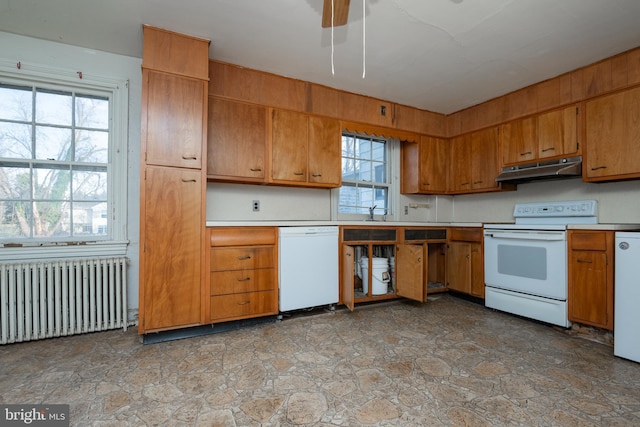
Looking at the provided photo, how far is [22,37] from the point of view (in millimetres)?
2434

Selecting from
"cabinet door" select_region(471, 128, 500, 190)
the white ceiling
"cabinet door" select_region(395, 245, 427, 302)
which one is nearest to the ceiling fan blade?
the white ceiling

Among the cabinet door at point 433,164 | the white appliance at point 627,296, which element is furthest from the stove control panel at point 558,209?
the cabinet door at point 433,164

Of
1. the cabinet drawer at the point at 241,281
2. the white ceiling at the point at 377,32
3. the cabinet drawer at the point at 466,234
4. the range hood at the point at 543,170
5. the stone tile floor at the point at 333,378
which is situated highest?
the white ceiling at the point at 377,32

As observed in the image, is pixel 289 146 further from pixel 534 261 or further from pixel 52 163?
pixel 534 261

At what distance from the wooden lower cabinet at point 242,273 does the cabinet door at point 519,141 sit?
2.84 metres

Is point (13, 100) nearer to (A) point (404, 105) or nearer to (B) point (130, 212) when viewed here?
(B) point (130, 212)

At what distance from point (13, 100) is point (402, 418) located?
372cm

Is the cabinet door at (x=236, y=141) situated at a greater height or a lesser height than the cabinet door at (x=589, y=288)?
greater

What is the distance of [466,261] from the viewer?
3598 millimetres

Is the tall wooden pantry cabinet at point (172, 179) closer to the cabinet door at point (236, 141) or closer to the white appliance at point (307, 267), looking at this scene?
the cabinet door at point (236, 141)

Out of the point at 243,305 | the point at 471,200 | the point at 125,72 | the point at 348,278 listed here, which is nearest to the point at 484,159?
the point at 471,200

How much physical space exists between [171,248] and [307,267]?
1.24 meters

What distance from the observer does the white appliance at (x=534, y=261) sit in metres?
2.68

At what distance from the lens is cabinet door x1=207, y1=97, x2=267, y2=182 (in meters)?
2.78
